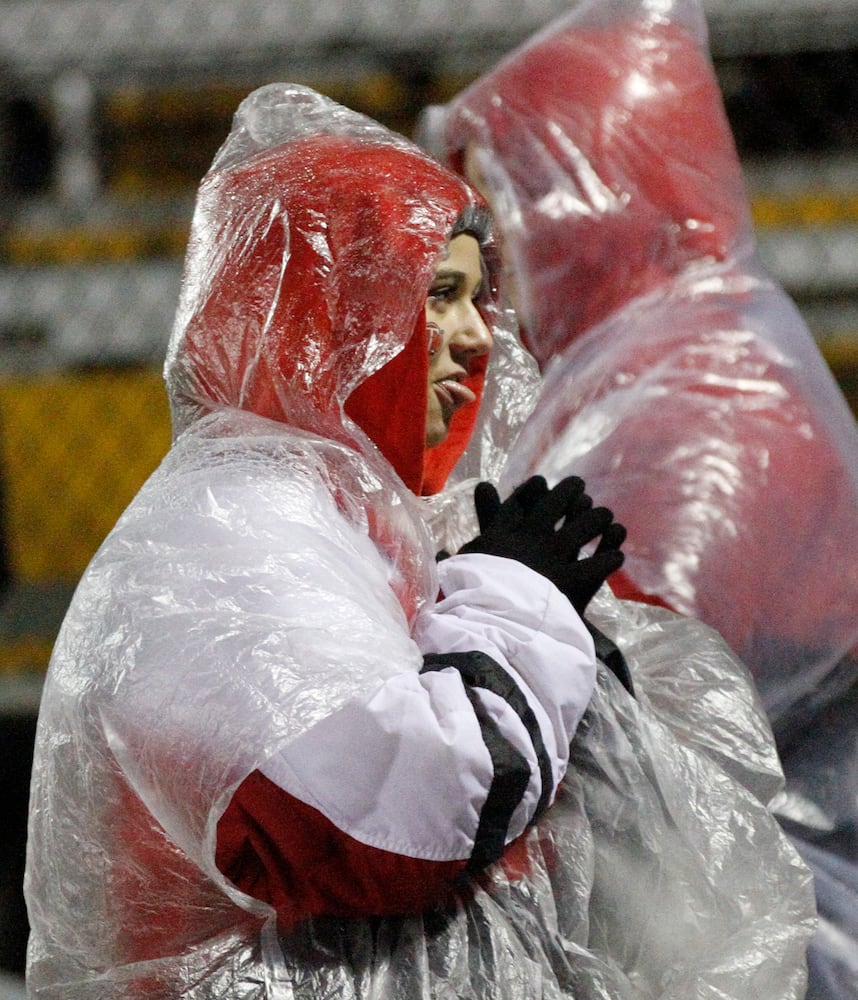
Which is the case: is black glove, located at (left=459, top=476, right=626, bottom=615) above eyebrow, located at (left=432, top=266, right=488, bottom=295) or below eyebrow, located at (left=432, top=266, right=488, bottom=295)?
below

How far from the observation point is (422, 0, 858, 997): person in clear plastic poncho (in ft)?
4.42

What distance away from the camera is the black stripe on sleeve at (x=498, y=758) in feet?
3.09

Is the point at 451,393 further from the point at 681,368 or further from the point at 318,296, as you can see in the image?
the point at 681,368

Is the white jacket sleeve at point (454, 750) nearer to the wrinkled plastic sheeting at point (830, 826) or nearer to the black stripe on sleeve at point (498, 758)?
the black stripe on sleeve at point (498, 758)

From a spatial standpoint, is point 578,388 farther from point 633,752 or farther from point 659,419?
point 633,752

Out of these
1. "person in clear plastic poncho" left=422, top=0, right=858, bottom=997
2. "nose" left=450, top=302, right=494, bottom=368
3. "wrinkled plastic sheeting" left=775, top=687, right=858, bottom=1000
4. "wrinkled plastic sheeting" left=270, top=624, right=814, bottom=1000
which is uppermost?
"nose" left=450, top=302, right=494, bottom=368

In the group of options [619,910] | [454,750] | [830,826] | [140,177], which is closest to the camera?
[454,750]

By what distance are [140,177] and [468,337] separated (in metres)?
3.99

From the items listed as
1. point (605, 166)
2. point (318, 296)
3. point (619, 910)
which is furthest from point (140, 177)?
point (619, 910)

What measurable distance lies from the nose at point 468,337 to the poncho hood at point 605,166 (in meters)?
0.49

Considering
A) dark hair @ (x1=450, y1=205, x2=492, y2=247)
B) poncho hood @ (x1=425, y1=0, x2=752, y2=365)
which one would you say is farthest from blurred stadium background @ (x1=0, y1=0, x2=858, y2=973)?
dark hair @ (x1=450, y1=205, x2=492, y2=247)

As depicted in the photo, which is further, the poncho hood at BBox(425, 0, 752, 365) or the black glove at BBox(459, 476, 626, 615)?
the poncho hood at BBox(425, 0, 752, 365)

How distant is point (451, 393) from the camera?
120 centimetres

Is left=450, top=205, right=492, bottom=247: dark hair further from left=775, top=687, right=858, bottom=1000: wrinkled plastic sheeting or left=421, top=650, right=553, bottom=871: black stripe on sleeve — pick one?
left=775, top=687, right=858, bottom=1000: wrinkled plastic sheeting
